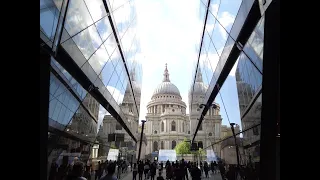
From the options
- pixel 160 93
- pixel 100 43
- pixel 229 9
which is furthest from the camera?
pixel 160 93

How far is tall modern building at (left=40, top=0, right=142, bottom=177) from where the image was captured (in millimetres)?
5004

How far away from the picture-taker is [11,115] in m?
2.88

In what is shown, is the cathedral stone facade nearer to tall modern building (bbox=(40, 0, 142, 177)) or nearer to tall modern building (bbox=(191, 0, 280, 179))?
tall modern building (bbox=(40, 0, 142, 177))

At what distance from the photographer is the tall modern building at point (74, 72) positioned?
5.00 metres

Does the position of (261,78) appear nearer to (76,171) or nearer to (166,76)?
(76,171)

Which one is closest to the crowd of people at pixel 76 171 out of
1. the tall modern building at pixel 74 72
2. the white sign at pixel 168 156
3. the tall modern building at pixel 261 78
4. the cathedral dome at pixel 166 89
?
the tall modern building at pixel 74 72

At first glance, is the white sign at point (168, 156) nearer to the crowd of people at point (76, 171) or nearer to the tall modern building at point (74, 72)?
the crowd of people at point (76, 171)

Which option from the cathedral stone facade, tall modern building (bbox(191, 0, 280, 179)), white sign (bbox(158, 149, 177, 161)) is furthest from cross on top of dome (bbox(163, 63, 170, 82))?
tall modern building (bbox(191, 0, 280, 179))

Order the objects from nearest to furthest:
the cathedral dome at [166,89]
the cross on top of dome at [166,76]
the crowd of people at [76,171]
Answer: the crowd of people at [76,171] < the cathedral dome at [166,89] < the cross on top of dome at [166,76]

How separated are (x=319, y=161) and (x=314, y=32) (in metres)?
1.30

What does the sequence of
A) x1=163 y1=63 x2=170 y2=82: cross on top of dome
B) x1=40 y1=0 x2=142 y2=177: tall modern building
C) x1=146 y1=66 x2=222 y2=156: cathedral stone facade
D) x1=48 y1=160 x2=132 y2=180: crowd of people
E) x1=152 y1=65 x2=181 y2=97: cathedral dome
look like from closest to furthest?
x1=48 y1=160 x2=132 y2=180: crowd of people < x1=40 y1=0 x2=142 y2=177: tall modern building < x1=146 y1=66 x2=222 y2=156: cathedral stone facade < x1=152 y1=65 x2=181 y2=97: cathedral dome < x1=163 y1=63 x2=170 y2=82: cross on top of dome

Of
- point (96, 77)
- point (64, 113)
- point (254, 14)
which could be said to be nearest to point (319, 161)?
point (254, 14)

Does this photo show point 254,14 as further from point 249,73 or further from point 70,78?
point 70,78

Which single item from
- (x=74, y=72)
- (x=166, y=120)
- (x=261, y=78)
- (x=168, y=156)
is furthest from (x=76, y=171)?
(x=166, y=120)
